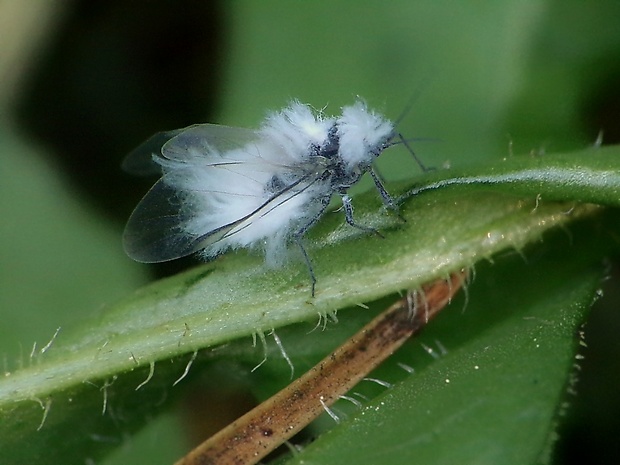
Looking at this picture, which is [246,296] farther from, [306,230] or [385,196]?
[385,196]

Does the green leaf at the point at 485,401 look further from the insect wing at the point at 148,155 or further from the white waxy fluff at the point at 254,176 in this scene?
the insect wing at the point at 148,155

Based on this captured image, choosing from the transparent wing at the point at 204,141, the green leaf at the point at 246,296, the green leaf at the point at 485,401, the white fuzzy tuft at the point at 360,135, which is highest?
the transparent wing at the point at 204,141

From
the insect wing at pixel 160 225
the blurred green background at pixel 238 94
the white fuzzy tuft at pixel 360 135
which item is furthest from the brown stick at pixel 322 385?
the insect wing at pixel 160 225

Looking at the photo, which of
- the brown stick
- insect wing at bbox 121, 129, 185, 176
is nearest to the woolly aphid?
insect wing at bbox 121, 129, 185, 176

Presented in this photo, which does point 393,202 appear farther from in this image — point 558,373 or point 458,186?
point 558,373

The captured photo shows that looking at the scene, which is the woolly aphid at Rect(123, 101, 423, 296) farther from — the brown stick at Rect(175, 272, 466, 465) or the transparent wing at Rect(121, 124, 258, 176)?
the brown stick at Rect(175, 272, 466, 465)

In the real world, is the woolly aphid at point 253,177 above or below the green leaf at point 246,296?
above

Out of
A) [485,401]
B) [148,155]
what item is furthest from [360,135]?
[485,401]
